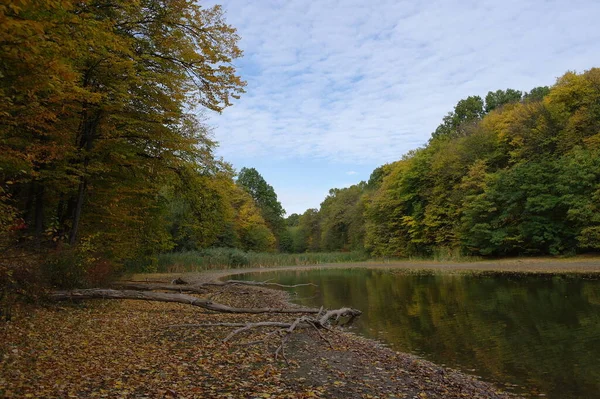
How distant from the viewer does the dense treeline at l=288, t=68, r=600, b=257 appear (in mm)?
34000

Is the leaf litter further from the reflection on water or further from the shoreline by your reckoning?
the reflection on water

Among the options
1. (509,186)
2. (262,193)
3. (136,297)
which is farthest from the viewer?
(262,193)

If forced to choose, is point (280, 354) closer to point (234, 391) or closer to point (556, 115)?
point (234, 391)

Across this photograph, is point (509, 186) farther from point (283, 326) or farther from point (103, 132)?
point (103, 132)

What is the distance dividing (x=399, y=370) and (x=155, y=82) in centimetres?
1161

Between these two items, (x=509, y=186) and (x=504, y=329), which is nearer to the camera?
(x=504, y=329)

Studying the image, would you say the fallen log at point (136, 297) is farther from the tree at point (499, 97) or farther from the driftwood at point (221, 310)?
the tree at point (499, 97)

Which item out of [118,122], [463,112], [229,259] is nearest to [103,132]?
[118,122]

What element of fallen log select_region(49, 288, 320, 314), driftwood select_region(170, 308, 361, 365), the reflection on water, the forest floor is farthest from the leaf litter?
the reflection on water

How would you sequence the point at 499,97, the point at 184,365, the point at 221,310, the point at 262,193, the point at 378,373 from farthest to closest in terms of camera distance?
the point at 262,193 < the point at 499,97 < the point at 221,310 < the point at 378,373 < the point at 184,365

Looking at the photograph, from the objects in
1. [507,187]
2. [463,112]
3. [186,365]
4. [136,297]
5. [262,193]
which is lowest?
[186,365]

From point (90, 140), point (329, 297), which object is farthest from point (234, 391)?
point (329, 297)

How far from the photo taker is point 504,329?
11.7 metres

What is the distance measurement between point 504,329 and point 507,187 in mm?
30735
